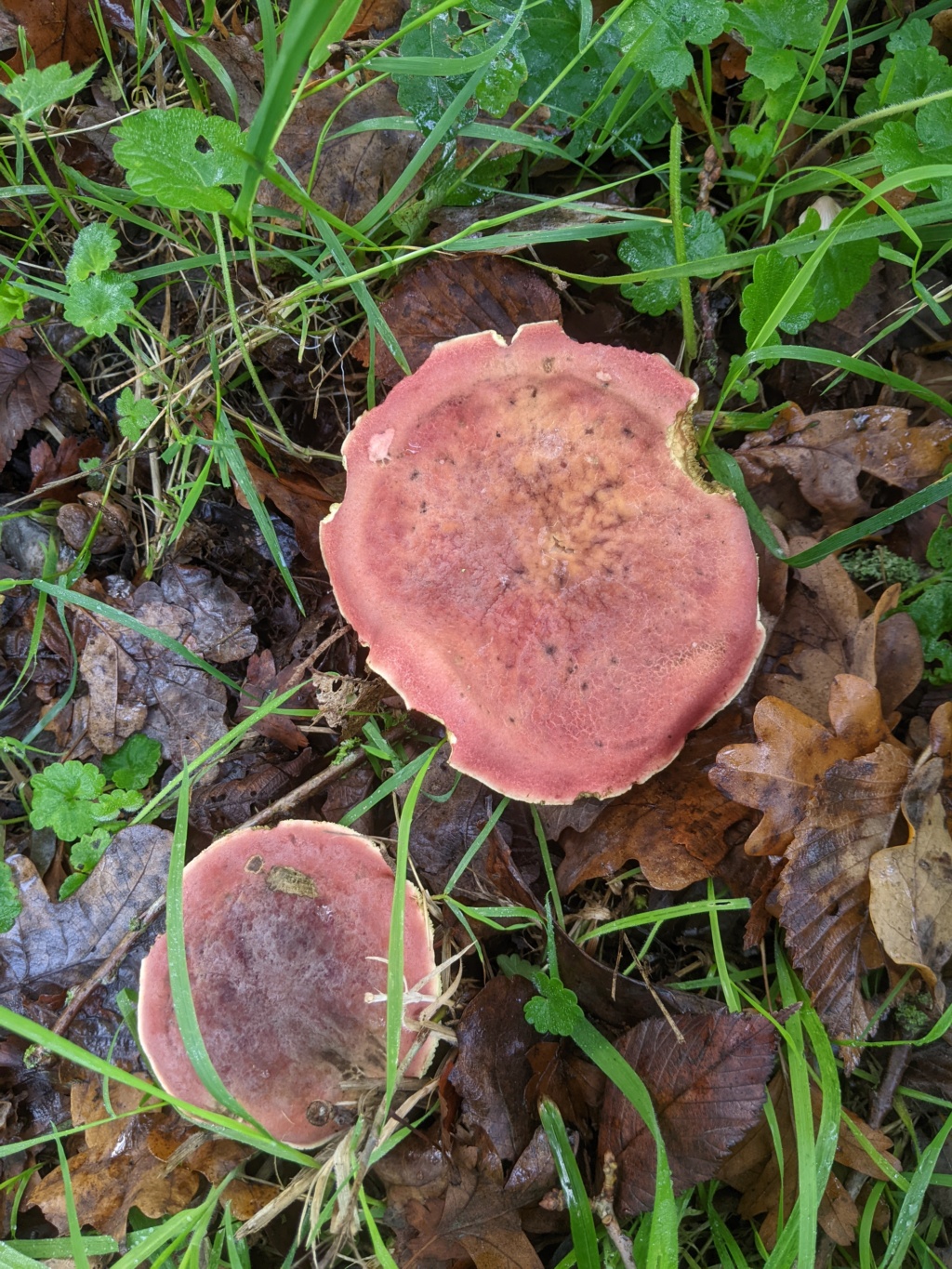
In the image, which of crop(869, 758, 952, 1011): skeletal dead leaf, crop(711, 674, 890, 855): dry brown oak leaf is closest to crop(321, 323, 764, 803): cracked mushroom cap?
crop(711, 674, 890, 855): dry brown oak leaf

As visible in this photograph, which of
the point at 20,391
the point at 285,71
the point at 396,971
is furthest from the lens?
the point at 20,391

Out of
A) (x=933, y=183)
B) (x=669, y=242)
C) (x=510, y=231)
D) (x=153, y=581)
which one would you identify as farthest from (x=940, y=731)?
(x=153, y=581)

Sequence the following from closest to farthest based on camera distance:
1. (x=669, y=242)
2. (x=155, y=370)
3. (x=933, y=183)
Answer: (x=933, y=183) → (x=669, y=242) → (x=155, y=370)

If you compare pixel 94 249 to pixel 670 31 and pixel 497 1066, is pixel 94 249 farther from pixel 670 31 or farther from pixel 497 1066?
pixel 497 1066

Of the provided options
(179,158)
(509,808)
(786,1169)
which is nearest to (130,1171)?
(509,808)

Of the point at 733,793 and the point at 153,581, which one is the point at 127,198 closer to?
the point at 153,581

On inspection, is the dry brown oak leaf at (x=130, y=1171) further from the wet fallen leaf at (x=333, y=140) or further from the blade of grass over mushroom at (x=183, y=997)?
the wet fallen leaf at (x=333, y=140)

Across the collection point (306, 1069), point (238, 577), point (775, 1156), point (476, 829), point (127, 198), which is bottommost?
point (775, 1156)
